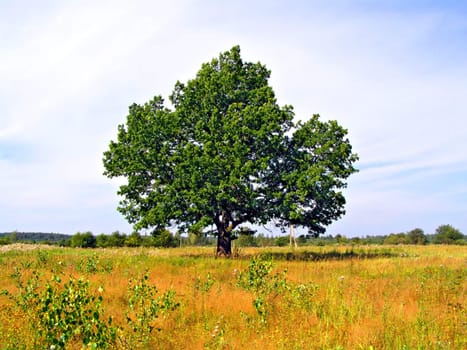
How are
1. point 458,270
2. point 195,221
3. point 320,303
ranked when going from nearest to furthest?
point 320,303 < point 458,270 < point 195,221

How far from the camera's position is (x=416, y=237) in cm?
9456

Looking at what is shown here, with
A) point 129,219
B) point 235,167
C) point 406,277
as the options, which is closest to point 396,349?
point 406,277

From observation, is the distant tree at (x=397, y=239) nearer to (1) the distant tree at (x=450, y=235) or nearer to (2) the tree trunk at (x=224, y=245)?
(1) the distant tree at (x=450, y=235)

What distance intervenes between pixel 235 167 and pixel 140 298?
1391 cm

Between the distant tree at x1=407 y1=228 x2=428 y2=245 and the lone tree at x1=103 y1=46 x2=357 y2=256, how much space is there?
76.3 metres

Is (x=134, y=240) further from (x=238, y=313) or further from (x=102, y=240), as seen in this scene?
(x=238, y=313)

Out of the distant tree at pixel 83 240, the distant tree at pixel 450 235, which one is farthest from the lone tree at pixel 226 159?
the distant tree at pixel 450 235

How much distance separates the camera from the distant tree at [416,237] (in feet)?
→ 296

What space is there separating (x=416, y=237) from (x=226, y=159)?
87533 mm

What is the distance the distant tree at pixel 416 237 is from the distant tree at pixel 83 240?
70674mm

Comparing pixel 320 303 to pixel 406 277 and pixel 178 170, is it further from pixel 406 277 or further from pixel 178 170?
pixel 178 170

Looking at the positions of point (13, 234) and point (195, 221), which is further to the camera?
point (13, 234)

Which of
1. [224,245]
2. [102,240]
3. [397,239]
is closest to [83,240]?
[102,240]

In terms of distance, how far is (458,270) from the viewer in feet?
53.8
